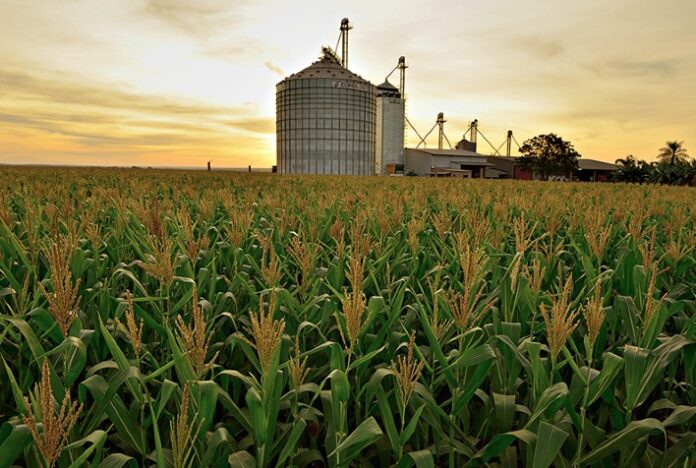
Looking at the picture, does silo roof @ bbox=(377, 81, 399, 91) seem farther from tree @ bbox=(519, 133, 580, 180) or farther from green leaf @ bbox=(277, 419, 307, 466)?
green leaf @ bbox=(277, 419, 307, 466)

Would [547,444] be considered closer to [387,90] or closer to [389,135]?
[389,135]

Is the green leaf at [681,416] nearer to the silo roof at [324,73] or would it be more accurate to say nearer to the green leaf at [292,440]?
the green leaf at [292,440]

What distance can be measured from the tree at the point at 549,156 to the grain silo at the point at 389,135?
63.0ft

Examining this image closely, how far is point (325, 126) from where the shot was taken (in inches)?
2475

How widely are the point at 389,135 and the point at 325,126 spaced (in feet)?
49.7

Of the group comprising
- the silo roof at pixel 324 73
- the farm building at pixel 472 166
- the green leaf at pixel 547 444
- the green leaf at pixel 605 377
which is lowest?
the green leaf at pixel 547 444

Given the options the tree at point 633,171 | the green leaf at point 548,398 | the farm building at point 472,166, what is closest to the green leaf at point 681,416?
the green leaf at point 548,398

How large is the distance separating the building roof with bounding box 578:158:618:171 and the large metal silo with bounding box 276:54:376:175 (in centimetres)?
3795

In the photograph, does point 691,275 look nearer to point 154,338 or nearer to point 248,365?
point 248,365

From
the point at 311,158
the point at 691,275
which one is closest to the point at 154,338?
the point at 691,275

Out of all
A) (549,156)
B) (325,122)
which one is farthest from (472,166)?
(325,122)

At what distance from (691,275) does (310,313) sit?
11.9 ft

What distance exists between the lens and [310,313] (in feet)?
8.60

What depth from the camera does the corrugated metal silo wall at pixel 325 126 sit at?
206 ft
